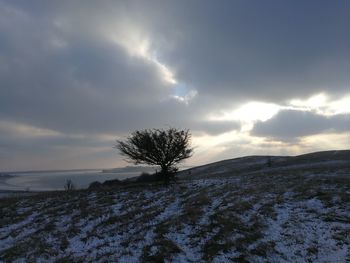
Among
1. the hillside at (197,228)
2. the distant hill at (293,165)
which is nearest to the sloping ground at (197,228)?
the hillside at (197,228)

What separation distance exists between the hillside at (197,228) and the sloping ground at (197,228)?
0.11ft

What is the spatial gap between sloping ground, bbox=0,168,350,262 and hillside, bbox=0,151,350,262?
3 cm

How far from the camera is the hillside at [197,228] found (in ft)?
36.9

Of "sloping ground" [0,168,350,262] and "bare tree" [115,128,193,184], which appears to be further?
"bare tree" [115,128,193,184]

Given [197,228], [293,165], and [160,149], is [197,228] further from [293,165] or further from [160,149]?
[293,165]

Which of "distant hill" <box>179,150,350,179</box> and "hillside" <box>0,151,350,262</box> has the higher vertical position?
"distant hill" <box>179,150,350,179</box>

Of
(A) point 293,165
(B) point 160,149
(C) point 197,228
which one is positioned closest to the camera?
(C) point 197,228

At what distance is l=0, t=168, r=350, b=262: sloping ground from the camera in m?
11.2

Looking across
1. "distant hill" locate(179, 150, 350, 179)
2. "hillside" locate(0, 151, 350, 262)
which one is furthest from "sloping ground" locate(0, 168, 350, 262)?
"distant hill" locate(179, 150, 350, 179)

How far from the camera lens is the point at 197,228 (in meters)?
13.6

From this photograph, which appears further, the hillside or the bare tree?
the bare tree

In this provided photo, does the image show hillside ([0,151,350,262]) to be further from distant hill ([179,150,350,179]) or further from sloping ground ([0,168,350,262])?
distant hill ([179,150,350,179])

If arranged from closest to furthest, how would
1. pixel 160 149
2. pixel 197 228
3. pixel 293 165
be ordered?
1. pixel 197 228
2. pixel 160 149
3. pixel 293 165

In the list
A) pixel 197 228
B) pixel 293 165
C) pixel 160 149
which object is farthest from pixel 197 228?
pixel 293 165
